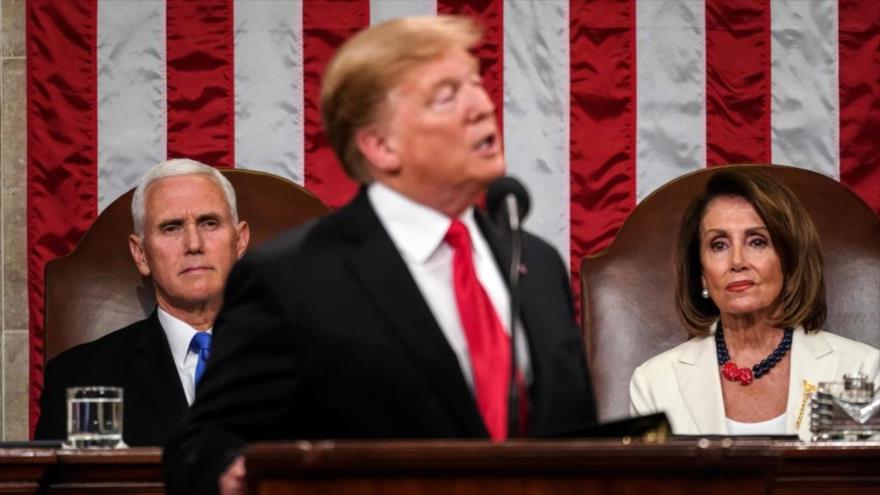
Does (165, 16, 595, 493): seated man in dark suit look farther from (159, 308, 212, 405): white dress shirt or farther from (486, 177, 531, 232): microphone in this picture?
(159, 308, 212, 405): white dress shirt

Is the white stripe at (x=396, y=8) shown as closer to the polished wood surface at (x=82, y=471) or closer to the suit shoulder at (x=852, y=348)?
the suit shoulder at (x=852, y=348)

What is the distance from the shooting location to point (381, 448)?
1930mm

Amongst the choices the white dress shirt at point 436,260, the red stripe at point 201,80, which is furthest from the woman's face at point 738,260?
the white dress shirt at point 436,260

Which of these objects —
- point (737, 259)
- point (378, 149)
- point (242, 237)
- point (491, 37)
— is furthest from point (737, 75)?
point (378, 149)

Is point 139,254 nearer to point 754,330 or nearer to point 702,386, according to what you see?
point 702,386

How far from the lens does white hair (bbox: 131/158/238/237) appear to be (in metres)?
4.41

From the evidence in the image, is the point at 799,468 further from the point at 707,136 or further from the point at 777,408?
the point at 707,136

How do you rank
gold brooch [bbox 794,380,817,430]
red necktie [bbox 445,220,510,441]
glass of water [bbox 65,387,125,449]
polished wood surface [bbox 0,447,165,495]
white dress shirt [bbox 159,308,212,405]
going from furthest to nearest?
white dress shirt [bbox 159,308,212,405], gold brooch [bbox 794,380,817,430], glass of water [bbox 65,387,125,449], polished wood surface [bbox 0,447,165,495], red necktie [bbox 445,220,510,441]

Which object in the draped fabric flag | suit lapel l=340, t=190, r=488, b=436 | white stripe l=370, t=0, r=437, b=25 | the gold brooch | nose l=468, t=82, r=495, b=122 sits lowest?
the gold brooch

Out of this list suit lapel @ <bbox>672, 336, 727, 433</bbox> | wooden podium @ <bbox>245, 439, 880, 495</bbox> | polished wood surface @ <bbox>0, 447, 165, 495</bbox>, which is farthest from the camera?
suit lapel @ <bbox>672, 336, 727, 433</bbox>

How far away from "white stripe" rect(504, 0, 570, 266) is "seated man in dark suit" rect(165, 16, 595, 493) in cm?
239

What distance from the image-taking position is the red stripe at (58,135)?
4844mm

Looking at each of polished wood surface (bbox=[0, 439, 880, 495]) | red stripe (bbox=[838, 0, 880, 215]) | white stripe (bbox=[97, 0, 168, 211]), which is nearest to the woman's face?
red stripe (bbox=[838, 0, 880, 215])

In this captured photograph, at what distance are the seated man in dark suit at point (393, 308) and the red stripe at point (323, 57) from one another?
2.35 m
